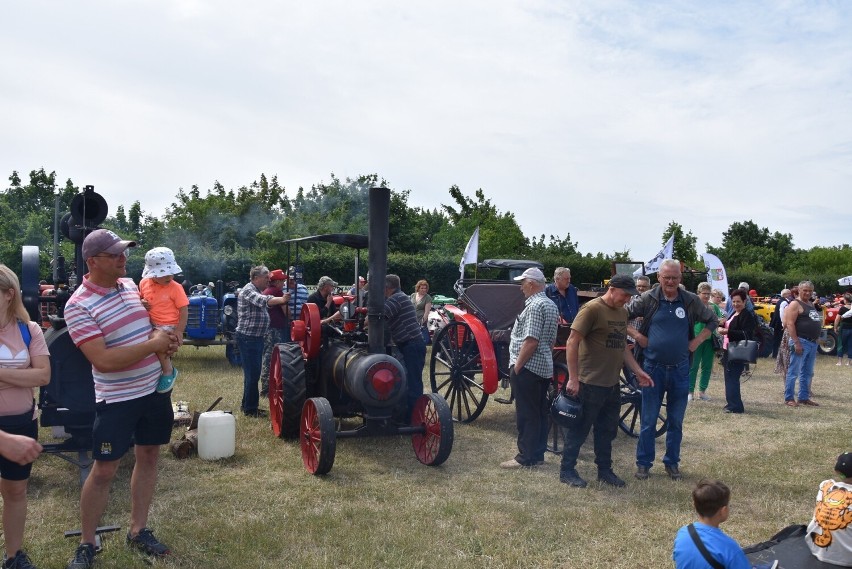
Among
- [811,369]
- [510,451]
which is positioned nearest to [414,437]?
[510,451]

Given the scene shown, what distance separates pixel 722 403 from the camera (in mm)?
8711

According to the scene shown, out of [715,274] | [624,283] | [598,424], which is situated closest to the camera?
[624,283]

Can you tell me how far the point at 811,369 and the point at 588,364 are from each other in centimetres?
518

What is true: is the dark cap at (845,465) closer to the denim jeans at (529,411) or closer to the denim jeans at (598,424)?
the denim jeans at (598,424)

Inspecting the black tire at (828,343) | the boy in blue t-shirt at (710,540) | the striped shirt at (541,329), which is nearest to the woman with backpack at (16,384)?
the boy in blue t-shirt at (710,540)

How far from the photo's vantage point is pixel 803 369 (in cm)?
862

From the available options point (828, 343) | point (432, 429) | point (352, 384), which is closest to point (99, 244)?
point (352, 384)

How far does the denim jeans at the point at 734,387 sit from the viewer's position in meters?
8.07

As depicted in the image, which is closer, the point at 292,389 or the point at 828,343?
the point at 292,389

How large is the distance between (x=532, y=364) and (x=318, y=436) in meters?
1.77

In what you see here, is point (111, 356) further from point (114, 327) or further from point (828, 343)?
point (828, 343)

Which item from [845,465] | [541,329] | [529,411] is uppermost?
[541,329]

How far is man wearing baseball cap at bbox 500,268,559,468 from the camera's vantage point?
5.44 metres

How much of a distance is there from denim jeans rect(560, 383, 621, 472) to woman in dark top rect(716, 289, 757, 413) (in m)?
3.64
